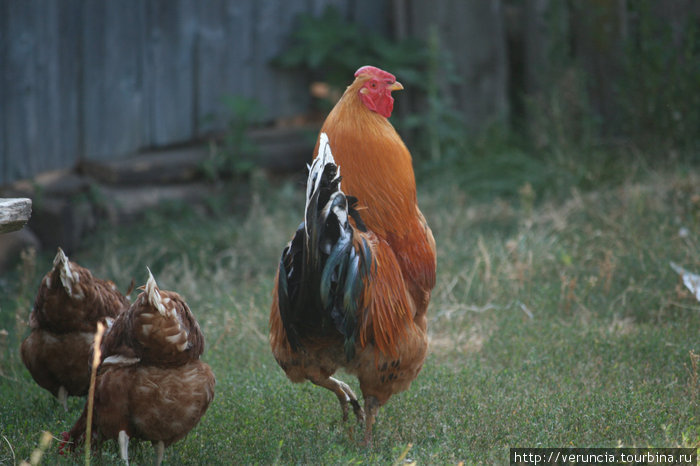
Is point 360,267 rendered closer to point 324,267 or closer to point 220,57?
Result: point 324,267

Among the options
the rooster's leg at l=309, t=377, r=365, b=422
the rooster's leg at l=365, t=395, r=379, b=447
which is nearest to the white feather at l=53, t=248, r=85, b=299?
the rooster's leg at l=309, t=377, r=365, b=422

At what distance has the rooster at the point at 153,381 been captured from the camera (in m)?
3.30

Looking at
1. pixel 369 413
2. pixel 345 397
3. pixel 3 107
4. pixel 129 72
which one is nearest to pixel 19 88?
pixel 3 107

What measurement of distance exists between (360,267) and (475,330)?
2.13 meters

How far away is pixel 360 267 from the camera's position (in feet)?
11.0

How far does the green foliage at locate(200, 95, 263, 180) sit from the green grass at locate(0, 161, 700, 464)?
0.41 meters

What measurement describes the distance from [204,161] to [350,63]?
2037mm

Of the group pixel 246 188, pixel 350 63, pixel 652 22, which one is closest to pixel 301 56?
pixel 350 63

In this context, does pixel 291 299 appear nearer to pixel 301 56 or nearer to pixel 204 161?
pixel 204 161

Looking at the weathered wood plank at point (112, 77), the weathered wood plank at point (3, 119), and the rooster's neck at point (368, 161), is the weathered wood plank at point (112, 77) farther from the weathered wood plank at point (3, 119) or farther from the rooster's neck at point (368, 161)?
the rooster's neck at point (368, 161)

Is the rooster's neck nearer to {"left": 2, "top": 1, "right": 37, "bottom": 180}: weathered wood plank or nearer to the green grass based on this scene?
the green grass

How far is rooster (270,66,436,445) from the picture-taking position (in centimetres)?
321

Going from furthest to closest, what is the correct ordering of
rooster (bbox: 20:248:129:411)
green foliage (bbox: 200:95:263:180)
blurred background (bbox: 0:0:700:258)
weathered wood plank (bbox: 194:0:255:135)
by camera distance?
1. weathered wood plank (bbox: 194:0:255:135)
2. green foliage (bbox: 200:95:263:180)
3. blurred background (bbox: 0:0:700:258)
4. rooster (bbox: 20:248:129:411)

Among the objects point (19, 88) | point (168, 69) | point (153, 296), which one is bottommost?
point (153, 296)
